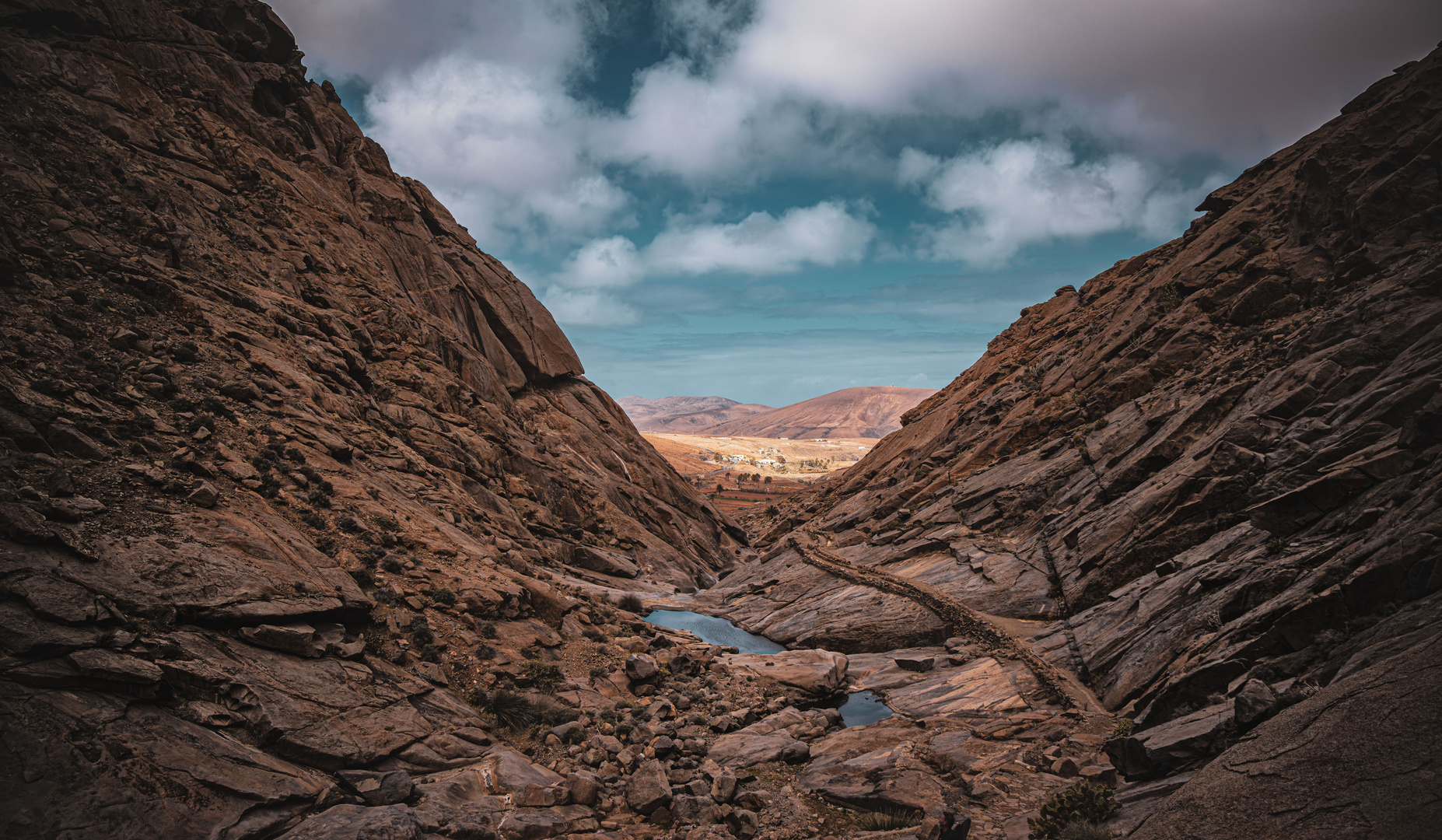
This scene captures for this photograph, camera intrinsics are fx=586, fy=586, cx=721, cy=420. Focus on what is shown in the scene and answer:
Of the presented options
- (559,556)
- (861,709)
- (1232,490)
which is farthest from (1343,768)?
(559,556)

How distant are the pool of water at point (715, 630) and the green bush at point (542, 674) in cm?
1591

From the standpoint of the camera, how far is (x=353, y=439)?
82.3 feet

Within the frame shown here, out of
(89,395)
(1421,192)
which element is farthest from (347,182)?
(1421,192)

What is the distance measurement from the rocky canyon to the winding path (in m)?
0.28

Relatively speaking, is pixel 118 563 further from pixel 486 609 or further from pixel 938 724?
pixel 938 724

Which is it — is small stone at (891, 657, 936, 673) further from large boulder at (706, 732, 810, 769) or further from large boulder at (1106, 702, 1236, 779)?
large boulder at (1106, 702, 1236, 779)

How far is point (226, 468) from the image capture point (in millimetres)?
17125

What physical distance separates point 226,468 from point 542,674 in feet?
37.0

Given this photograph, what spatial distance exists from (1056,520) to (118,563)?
Result: 117ft

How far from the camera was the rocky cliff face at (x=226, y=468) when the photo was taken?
10.1m

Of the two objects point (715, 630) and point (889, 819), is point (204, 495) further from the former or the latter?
point (715, 630)

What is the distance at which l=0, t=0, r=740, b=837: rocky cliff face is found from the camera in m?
10.1

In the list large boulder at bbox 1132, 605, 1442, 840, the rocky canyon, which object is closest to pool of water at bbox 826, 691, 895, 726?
the rocky canyon

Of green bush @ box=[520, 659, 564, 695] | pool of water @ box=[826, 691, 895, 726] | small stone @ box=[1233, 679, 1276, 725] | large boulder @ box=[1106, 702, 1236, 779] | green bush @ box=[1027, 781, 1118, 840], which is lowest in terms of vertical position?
pool of water @ box=[826, 691, 895, 726]
